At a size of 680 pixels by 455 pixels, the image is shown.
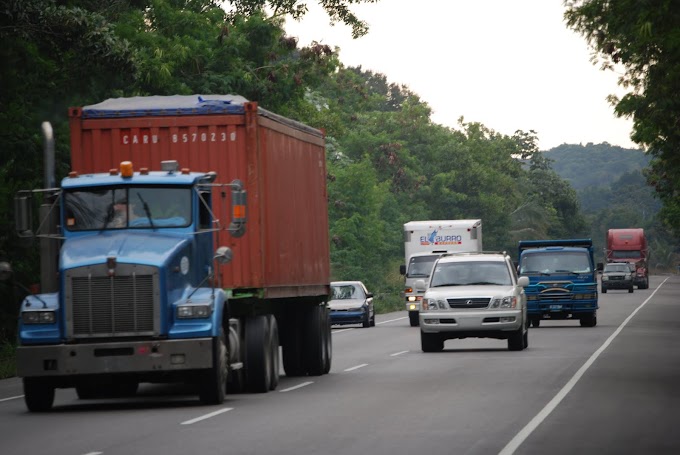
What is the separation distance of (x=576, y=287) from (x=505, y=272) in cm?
990

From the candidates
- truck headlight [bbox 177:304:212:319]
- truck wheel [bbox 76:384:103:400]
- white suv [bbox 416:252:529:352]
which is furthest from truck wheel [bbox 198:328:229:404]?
white suv [bbox 416:252:529:352]

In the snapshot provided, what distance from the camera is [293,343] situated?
24406mm

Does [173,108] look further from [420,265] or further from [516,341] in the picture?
[420,265]

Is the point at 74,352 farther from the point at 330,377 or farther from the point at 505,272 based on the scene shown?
the point at 505,272

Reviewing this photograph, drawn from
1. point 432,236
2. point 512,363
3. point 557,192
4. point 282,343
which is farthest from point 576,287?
point 557,192

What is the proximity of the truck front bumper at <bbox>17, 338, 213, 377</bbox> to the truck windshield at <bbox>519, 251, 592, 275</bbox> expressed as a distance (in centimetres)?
2510

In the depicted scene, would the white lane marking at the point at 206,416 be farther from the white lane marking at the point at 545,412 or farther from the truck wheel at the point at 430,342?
the truck wheel at the point at 430,342

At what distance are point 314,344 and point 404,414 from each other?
787 cm

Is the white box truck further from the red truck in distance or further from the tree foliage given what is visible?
the red truck in distance

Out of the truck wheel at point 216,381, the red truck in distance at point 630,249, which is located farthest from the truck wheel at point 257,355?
the red truck in distance at point 630,249

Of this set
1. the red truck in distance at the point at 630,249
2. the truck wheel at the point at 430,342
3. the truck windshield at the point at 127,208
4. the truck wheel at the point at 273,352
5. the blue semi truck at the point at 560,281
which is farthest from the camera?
the red truck in distance at the point at 630,249

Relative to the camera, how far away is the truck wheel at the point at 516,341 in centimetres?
3053

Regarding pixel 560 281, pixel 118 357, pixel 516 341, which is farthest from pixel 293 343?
pixel 560 281

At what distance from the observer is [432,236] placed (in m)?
49.4
